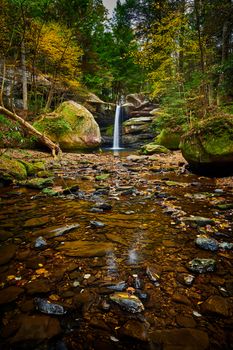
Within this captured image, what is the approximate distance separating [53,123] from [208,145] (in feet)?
28.0

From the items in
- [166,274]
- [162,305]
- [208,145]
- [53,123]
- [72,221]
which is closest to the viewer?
[162,305]

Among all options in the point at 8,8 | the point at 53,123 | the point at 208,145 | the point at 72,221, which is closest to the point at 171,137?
the point at 53,123

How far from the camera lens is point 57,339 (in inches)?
64.5

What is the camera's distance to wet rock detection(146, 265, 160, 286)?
2346mm

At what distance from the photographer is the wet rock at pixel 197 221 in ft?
11.9

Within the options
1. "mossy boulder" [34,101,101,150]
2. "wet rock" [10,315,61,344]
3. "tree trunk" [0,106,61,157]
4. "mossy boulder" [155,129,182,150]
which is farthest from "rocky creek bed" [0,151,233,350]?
"mossy boulder" [155,129,182,150]

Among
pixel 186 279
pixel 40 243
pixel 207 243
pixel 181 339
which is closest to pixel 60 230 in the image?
pixel 40 243

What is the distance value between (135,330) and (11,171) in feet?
20.1

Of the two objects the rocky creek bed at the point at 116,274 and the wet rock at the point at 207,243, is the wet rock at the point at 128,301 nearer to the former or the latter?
the rocky creek bed at the point at 116,274

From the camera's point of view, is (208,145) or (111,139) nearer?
(208,145)

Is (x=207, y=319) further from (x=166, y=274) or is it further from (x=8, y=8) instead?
(x=8, y=8)

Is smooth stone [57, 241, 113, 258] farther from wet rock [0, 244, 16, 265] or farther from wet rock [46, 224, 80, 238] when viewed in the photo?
wet rock [0, 244, 16, 265]

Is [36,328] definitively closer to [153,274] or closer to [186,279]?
[153,274]

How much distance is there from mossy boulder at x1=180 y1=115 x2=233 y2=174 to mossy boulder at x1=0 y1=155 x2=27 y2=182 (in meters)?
5.19
